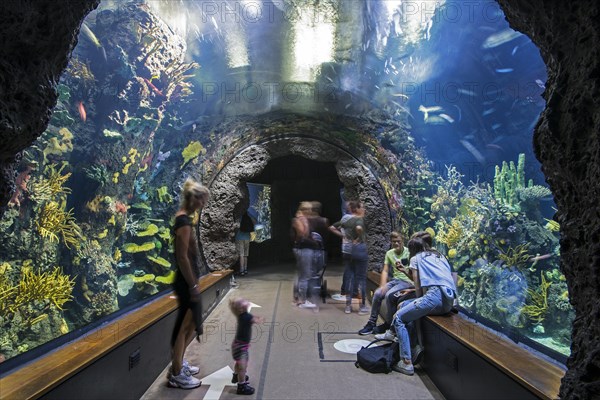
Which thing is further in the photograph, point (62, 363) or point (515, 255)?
point (515, 255)

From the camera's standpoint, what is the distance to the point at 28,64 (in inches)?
65.4

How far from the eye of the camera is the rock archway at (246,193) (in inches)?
346

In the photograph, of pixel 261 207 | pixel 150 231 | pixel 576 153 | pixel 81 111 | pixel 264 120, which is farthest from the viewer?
pixel 261 207

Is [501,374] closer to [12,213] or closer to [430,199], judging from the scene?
[12,213]

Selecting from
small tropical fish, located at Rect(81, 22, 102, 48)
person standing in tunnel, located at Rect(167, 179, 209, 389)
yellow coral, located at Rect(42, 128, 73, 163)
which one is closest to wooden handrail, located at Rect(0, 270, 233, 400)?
person standing in tunnel, located at Rect(167, 179, 209, 389)

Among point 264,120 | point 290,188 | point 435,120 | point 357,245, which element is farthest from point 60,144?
point 290,188

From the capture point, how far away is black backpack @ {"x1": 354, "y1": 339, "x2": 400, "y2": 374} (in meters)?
3.76

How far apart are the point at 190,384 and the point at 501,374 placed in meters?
2.54

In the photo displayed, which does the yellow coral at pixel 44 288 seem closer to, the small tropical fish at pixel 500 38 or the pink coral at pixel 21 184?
the pink coral at pixel 21 184

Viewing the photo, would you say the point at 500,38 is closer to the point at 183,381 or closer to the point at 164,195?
the point at 183,381

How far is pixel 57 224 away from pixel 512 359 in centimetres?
439

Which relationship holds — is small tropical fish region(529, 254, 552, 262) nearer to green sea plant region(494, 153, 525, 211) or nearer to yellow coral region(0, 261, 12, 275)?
green sea plant region(494, 153, 525, 211)

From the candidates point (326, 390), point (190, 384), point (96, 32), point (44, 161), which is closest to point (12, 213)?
point (44, 161)

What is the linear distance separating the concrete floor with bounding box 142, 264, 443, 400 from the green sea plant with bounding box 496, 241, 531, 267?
2.35m
